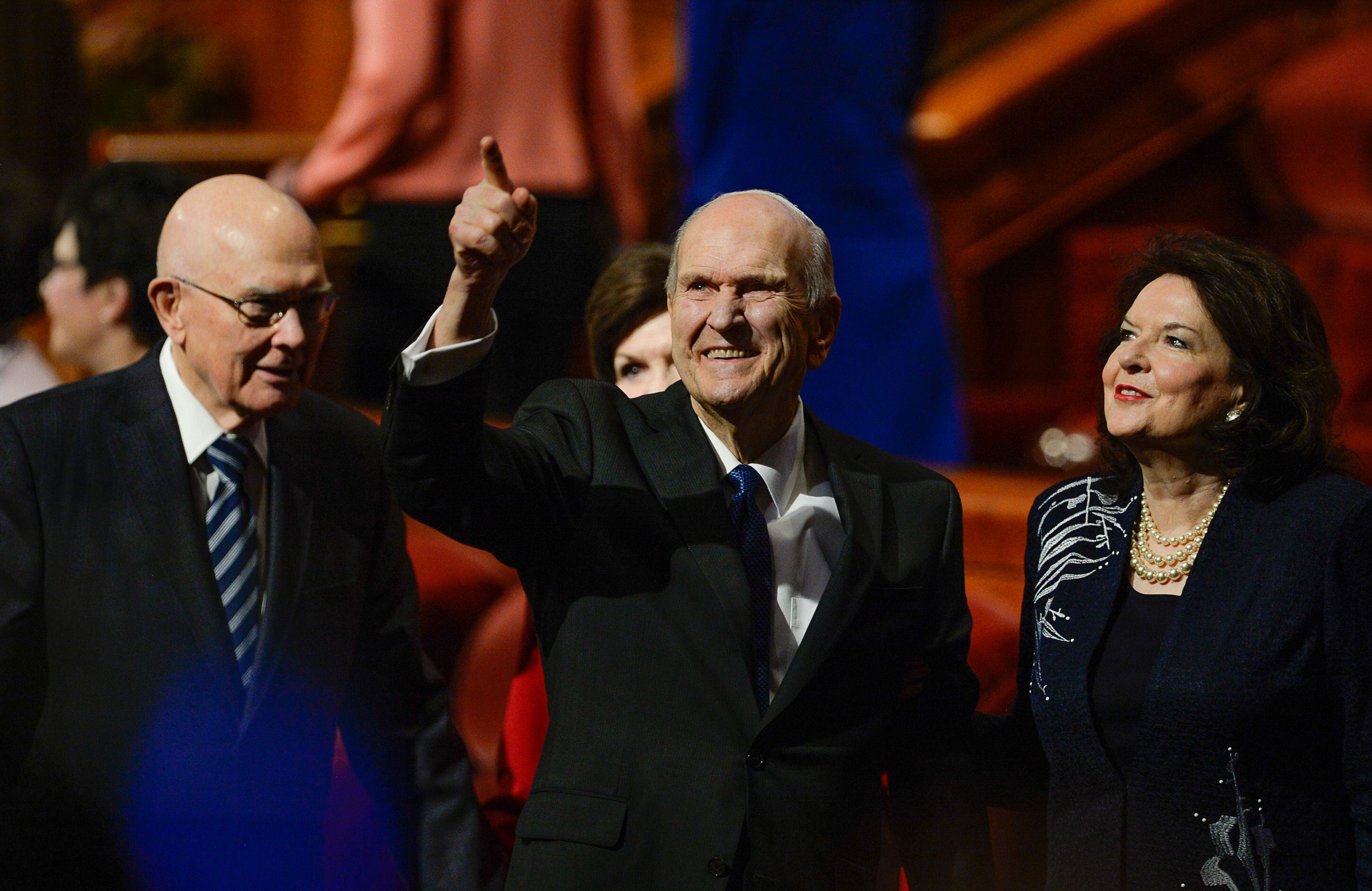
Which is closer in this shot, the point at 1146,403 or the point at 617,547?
the point at 617,547

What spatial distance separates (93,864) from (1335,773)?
1681 mm

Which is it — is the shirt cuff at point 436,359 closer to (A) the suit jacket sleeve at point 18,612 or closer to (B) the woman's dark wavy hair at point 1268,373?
(A) the suit jacket sleeve at point 18,612

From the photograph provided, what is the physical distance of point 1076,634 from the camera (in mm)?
2328

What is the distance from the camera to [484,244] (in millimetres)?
1830

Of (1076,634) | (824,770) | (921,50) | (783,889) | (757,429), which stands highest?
(921,50)

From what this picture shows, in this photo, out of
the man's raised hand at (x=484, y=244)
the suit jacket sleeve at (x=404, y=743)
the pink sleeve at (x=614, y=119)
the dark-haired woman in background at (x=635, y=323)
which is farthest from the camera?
the pink sleeve at (x=614, y=119)

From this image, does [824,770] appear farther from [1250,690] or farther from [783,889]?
[1250,690]

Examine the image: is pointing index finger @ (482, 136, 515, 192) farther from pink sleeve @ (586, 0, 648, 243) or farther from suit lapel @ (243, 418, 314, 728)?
pink sleeve @ (586, 0, 648, 243)

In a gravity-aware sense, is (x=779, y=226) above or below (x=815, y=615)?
above

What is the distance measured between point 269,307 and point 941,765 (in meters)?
1.15

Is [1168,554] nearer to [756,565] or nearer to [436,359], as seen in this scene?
[756,565]

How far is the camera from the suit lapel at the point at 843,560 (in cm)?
204

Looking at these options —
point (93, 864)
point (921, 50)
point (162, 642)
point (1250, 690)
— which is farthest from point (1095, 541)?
point (921, 50)

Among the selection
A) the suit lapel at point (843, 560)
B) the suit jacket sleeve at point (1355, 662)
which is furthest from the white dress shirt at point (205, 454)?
the suit jacket sleeve at point (1355, 662)
